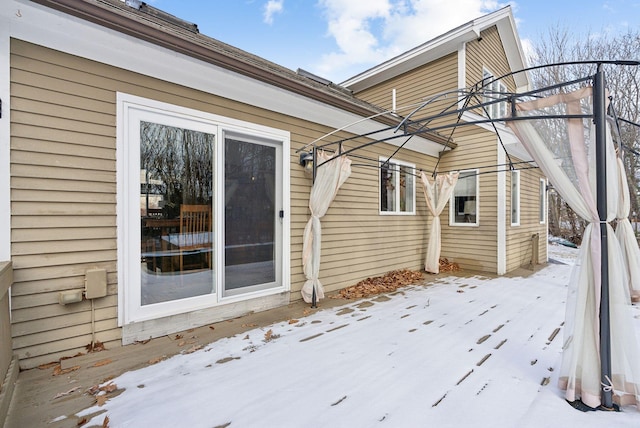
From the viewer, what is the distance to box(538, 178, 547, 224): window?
8492mm

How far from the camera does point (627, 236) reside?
3.39 m

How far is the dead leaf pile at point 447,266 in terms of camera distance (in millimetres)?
6762

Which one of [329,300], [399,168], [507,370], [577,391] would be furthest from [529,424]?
[399,168]

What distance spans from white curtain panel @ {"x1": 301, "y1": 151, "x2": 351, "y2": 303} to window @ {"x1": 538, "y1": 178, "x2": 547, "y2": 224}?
7406 mm

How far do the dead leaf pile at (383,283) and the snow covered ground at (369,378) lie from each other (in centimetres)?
97

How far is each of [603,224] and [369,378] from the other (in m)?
1.93

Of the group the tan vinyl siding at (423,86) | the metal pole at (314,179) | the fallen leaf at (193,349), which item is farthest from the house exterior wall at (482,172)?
the fallen leaf at (193,349)

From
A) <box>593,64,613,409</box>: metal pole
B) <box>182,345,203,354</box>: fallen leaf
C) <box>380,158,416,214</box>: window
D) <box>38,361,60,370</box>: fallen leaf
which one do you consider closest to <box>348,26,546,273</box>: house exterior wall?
<box>380,158,416,214</box>: window

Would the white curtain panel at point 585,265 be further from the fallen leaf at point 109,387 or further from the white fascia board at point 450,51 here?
the white fascia board at point 450,51

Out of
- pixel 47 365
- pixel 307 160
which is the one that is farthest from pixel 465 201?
pixel 47 365

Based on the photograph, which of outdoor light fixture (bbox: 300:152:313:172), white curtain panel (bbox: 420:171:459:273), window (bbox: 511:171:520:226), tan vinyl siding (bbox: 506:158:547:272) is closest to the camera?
outdoor light fixture (bbox: 300:152:313:172)

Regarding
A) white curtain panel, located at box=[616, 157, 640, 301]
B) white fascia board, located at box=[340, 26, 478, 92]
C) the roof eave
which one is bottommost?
white curtain panel, located at box=[616, 157, 640, 301]

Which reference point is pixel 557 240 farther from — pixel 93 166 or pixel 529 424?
pixel 93 166

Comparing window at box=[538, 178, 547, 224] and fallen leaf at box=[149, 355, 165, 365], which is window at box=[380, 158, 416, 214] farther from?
window at box=[538, 178, 547, 224]
